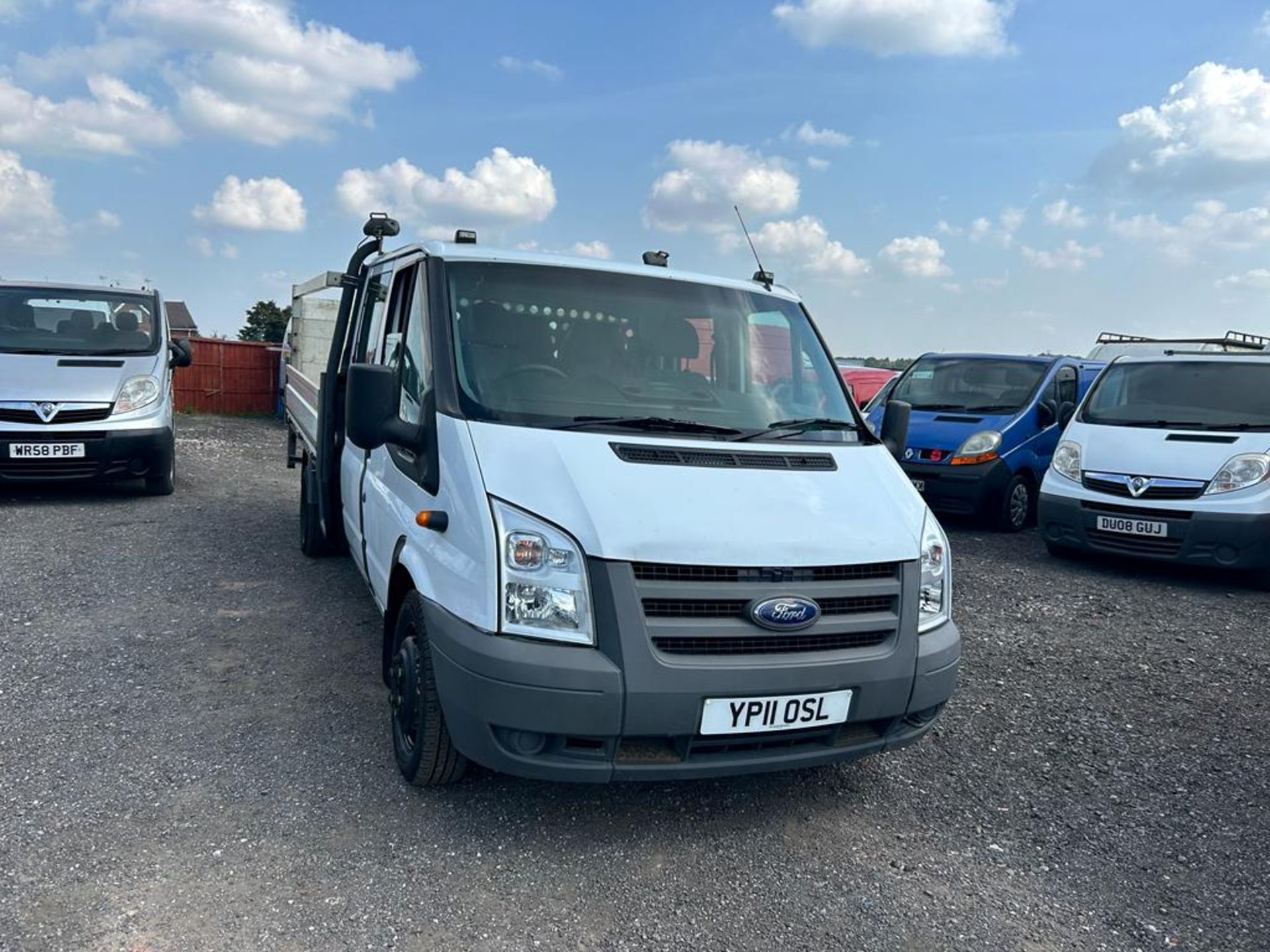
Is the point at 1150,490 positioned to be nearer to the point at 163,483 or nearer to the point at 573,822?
the point at 573,822

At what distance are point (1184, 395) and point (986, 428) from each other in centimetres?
183

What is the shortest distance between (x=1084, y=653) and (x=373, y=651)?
4065 mm

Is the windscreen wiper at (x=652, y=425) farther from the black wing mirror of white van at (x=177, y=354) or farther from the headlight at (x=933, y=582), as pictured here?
the black wing mirror of white van at (x=177, y=354)

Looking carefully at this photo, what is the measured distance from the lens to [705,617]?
295cm

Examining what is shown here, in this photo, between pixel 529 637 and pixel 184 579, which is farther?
pixel 184 579

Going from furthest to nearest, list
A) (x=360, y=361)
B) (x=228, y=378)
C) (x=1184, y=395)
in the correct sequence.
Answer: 1. (x=228, y=378)
2. (x=1184, y=395)
3. (x=360, y=361)

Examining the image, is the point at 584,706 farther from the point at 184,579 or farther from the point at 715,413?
the point at 184,579

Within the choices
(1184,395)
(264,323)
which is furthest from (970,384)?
(264,323)

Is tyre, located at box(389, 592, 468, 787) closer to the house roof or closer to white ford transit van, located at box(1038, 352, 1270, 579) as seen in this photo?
white ford transit van, located at box(1038, 352, 1270, 579)

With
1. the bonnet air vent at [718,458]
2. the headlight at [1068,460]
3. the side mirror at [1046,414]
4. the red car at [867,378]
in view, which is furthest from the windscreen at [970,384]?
the bonnet air vent at [718,458]

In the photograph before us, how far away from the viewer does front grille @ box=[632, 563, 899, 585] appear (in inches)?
115

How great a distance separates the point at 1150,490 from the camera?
7230mm

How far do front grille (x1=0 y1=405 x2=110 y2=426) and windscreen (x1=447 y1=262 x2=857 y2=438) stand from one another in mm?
6123

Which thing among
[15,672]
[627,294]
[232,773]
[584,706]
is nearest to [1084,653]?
[627,294]
